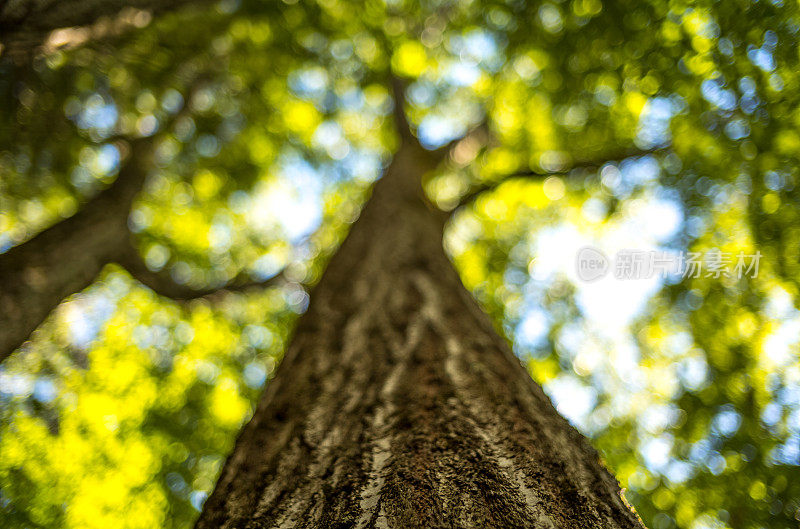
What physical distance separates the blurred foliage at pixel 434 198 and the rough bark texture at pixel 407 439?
235 cm

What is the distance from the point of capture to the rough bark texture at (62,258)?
2.66 metres

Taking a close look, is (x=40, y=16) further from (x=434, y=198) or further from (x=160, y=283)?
(x=434, y=198)

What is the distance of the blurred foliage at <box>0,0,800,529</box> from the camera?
3004mm

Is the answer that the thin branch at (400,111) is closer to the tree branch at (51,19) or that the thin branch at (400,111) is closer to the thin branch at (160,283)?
the thin branch at (160,283)

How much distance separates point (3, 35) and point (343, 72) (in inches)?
167

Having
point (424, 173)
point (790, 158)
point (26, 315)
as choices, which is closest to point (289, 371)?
point (26, 315)

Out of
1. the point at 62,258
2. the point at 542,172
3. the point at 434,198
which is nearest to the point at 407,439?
the point at 62,258

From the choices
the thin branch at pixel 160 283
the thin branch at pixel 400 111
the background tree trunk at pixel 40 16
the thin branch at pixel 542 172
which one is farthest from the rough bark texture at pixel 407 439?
the thin branch at pixel 400 111

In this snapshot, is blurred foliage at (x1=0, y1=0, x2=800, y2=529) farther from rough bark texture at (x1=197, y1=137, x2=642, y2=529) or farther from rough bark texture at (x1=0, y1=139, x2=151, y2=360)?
rough bark texture at (x1=197, y1=137, x2=642, y2=529)

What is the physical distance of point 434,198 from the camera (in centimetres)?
647

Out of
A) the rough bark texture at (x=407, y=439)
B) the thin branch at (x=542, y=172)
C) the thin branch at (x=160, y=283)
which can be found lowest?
the thin branch at (x=160, y=283)

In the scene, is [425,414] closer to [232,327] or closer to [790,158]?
[790,158]

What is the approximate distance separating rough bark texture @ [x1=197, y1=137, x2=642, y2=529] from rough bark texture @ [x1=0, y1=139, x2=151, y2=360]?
1943 millimetres

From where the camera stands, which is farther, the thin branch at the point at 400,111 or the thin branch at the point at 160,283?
the thin branch at the point at 400,111
